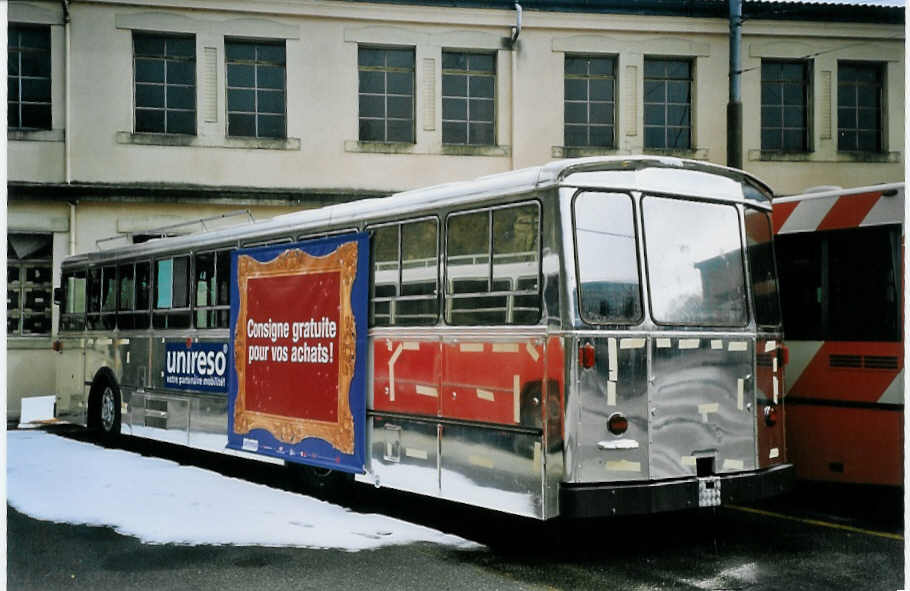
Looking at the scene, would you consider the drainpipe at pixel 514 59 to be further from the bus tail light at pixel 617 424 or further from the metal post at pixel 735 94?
the bus tail light at pixel 617 424

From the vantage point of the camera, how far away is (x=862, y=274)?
8.04 m

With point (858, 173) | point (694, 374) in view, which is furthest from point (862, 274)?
point (694, 374)

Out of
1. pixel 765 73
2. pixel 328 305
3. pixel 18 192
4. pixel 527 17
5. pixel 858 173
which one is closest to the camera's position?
pixel 328 305

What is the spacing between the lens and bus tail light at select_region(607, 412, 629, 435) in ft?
21.3

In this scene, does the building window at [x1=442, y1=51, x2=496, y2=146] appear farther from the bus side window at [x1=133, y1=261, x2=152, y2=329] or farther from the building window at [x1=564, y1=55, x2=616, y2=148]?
the bus side window at [x1=133, y1=261, x2=152, y2=329]

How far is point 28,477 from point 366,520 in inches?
154

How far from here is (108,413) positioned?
1234 centimetres

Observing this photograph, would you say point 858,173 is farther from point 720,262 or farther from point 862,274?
point 720,262

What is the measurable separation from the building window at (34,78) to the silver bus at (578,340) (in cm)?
328

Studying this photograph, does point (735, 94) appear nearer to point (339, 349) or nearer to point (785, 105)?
point (785, 105)

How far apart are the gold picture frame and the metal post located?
5.17 m

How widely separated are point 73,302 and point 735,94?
870 cm

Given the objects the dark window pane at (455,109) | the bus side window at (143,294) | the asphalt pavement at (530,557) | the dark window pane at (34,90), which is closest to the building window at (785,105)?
the asphalt pavement at (530,557)

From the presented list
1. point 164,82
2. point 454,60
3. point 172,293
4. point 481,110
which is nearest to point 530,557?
point 172,293
